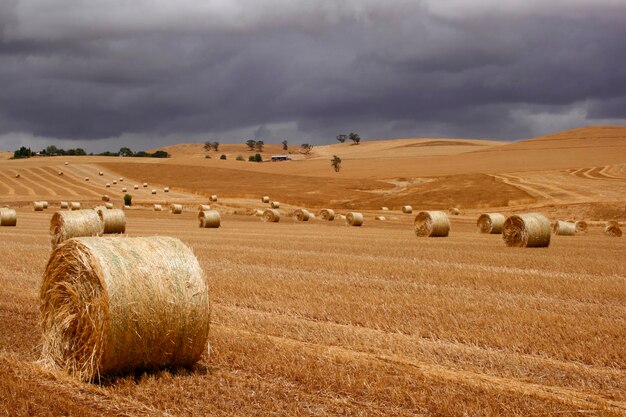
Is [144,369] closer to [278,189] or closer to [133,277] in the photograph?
[133,277]

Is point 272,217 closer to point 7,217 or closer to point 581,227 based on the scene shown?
point 7,217

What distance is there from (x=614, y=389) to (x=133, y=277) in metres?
4.97

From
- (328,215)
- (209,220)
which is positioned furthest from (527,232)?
(328,215)

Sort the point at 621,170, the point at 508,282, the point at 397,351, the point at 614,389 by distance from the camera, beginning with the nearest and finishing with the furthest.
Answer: the point at 614,389 → the point at 397,351 → the point at 508,282 → the point at 621,170

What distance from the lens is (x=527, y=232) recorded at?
72.5ft

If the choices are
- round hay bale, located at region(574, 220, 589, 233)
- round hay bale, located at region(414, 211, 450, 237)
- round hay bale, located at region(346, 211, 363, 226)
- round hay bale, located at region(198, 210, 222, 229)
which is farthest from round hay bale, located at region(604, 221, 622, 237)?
round hay bale, located at region(198, 210, 222, 229)

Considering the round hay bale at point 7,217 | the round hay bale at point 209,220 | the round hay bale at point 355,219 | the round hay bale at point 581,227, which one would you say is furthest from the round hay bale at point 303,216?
the round hay bale at point 7,217

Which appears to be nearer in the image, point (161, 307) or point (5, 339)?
point (161, 307)

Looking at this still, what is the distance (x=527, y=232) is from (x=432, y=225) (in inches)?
230

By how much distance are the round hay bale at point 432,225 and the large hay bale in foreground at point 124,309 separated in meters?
20.5

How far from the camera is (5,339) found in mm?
8898

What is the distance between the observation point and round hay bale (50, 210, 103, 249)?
21.6 m

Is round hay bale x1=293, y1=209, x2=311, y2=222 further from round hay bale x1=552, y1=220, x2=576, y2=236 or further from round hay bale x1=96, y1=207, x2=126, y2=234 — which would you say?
round hay bale x1=96, y1=207, x2=126, y2=234

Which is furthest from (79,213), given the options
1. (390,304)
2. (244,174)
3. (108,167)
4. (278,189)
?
(108,167)
